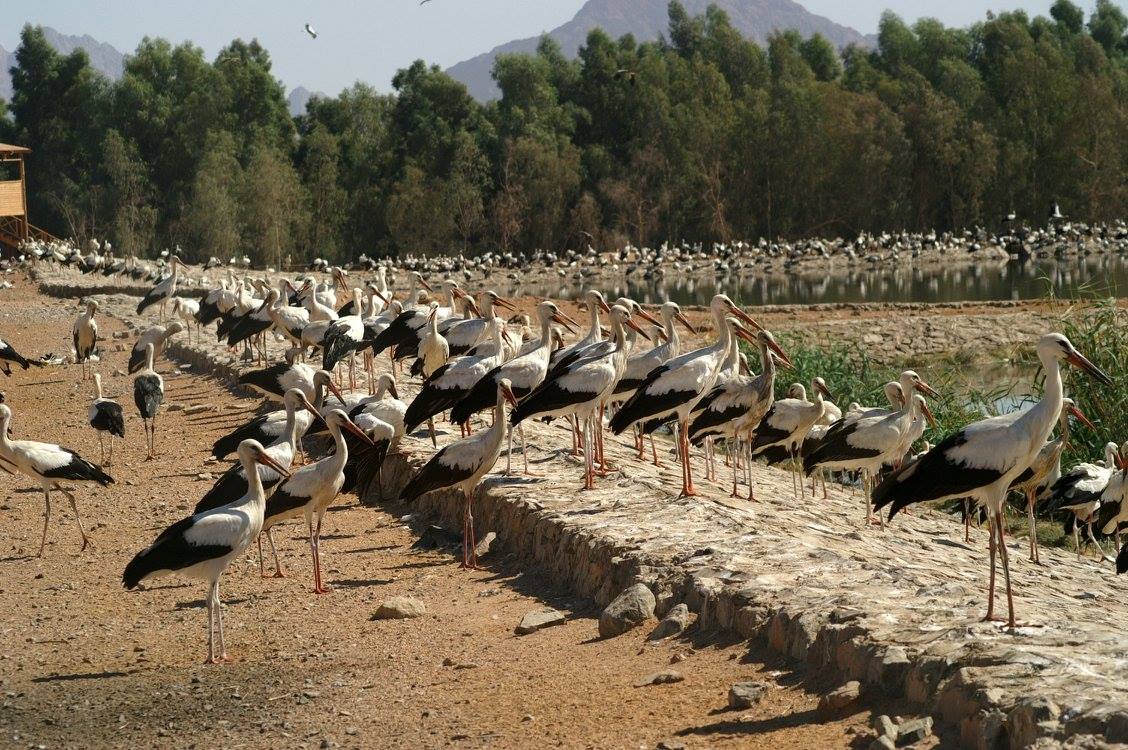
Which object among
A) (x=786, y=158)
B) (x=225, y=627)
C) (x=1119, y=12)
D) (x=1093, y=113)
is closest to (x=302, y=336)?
(x=225, y=627)

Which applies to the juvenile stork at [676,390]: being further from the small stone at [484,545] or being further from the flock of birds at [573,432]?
the small stone at [484,545]

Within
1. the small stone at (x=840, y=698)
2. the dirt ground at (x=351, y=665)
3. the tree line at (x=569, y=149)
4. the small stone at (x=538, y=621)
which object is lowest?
the dirt ground at (x=351, y=665)

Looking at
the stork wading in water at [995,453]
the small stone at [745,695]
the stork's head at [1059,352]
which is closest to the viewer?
the small stone at [745,695]

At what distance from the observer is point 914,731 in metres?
5.50

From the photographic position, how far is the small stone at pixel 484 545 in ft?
32.3

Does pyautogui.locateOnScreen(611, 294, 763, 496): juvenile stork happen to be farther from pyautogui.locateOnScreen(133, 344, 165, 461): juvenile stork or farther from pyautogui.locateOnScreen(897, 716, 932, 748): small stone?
pyautogui.locateOnScreen(133, 344, 165, 461): juvenile stork

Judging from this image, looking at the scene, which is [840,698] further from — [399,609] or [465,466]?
[465,466]

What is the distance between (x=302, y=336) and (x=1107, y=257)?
163 feet

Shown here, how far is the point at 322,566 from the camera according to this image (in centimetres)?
977

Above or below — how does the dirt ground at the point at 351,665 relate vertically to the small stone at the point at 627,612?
below

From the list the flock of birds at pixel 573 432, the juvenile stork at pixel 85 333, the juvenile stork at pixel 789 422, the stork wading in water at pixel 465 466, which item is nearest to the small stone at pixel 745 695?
the flock of birds at pixel 573 432

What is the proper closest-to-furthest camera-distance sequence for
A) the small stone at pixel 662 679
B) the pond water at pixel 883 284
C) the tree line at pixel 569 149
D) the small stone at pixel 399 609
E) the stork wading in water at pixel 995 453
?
the small stone at pixel 662 679 → the stork wading in water at pixel 995 453 → the small stone at pixel 399 609 → the pond water at pixel 883 284 → the tree line at pixel 569 149

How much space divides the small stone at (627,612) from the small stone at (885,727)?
2.14 meters

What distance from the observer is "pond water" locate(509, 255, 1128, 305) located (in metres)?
44.0
